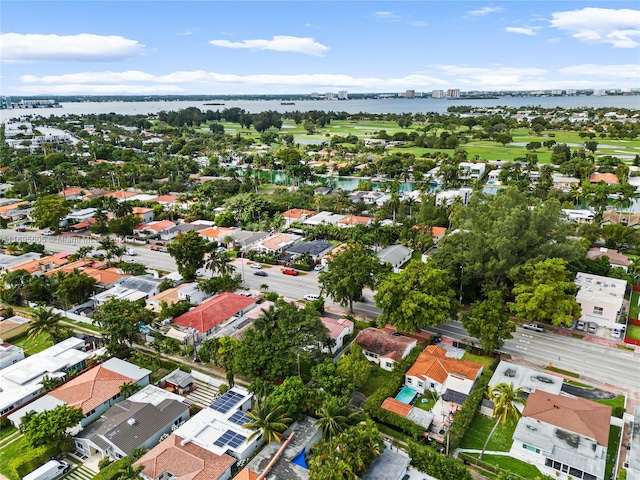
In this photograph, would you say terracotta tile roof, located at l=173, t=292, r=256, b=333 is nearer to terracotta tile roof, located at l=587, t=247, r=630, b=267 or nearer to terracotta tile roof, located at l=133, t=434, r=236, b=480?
terracotta tile roof, located at l=133, t=434, r=236, b=480

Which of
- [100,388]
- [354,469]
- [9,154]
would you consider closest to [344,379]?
[354,469]

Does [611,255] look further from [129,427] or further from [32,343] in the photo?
[32,343]

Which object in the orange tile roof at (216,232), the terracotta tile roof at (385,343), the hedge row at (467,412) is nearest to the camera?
the hedge row at (467,412)

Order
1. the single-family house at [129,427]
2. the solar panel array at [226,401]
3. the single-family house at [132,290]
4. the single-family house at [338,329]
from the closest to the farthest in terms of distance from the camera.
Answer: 1. the single-family house at [129,427]
2. the solar panel array at [226,401]
3. the single-family house at [338,329]
4. the single-family house at [132,290]

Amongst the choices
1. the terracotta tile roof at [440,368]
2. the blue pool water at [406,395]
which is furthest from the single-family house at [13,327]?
the terracotta tile roof at [440,368]

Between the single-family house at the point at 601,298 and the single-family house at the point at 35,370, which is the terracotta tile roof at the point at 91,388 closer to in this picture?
the single-family house at the point at 35,370

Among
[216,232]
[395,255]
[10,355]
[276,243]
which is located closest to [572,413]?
[395,255]

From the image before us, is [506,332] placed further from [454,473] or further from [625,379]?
[454,473]
